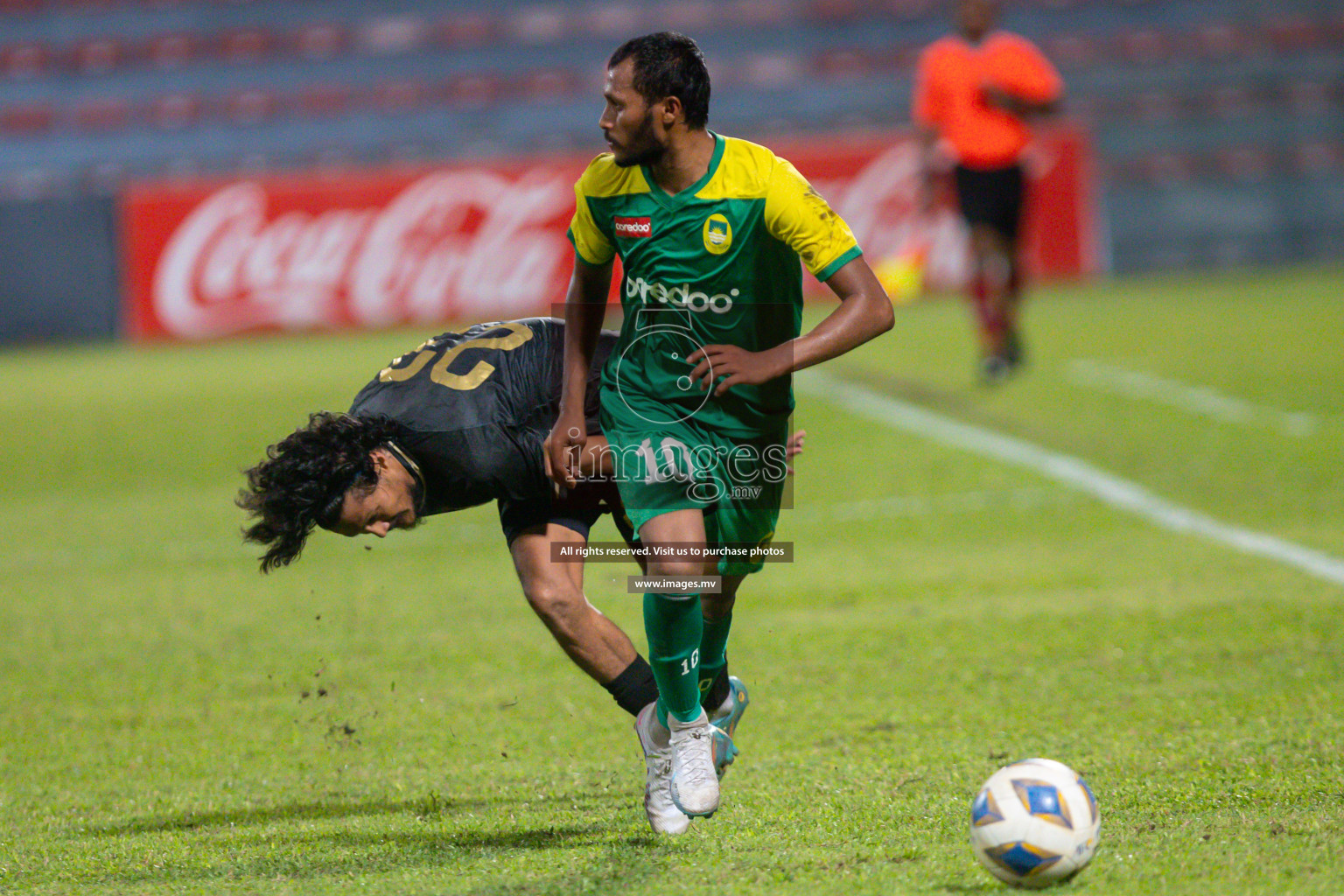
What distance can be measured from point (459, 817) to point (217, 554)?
4.46 m

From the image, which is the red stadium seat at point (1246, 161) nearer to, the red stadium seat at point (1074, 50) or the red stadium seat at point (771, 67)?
the red stadium seat at point (1074, 50)

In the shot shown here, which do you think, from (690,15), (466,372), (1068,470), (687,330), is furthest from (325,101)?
(687,330)

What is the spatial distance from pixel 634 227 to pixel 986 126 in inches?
285

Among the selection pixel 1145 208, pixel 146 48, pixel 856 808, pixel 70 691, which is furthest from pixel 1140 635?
pixel 146 48

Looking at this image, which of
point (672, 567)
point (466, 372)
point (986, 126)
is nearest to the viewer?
point (672, 567)

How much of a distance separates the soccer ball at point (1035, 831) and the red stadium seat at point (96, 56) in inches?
850

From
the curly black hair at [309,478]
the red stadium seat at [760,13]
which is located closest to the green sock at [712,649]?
the curly black hair at [309,478]

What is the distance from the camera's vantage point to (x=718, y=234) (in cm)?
364

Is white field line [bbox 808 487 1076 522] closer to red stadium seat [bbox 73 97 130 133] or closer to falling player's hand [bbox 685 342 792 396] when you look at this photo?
falling player's hand [bbox 685 342 792 396]

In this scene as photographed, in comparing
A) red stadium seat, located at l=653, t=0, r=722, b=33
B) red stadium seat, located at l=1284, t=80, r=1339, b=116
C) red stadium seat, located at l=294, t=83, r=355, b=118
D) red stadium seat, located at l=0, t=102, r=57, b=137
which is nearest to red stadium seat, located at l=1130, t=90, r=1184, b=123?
red stadium seat, located at l=1284, t=80, r=1339, b=116

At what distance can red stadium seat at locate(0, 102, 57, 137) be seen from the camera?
21.6m

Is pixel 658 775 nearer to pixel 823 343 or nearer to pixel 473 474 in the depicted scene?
pixel 473 474

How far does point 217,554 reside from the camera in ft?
25.9

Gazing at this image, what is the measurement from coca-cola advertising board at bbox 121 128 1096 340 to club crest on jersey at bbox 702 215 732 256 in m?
13.7
